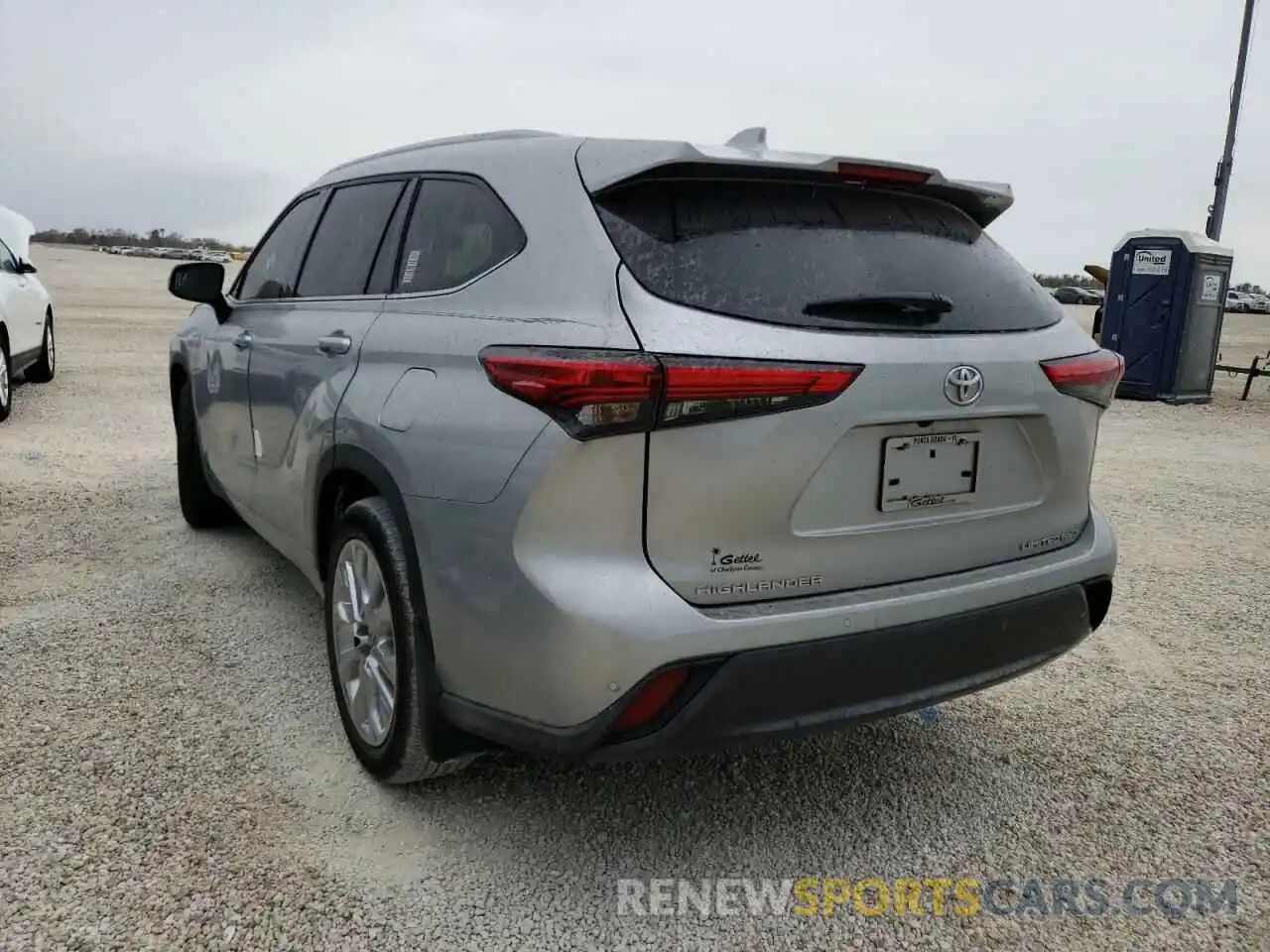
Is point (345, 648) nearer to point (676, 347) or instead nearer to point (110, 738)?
point (110, 738)

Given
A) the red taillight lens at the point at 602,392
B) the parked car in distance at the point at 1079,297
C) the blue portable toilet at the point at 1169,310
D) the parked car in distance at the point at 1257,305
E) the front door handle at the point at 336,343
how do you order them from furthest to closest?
the parked car in distance at the point at 1257,305, the parked car in distance at the point at 1079,297, the blue portable toilet at the point at 1169,310, the front door handle at the point at 336,343, the red taillight lens at the point at 602,392

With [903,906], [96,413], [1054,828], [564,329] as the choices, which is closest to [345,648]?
[564,329]

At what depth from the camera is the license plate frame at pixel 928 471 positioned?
7.83 feet

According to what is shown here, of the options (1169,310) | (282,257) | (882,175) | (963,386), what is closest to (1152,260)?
(1169,310)

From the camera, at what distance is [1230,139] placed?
17.4m

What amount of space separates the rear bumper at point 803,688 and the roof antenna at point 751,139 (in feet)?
3.96

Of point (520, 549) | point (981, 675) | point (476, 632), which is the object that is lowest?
point (981, 675)

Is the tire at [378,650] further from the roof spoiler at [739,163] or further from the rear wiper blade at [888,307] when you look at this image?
the rear wiper blade at [888,307]

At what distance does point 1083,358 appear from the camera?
2729 mm

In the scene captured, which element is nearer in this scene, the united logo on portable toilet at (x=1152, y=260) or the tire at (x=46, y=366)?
the tire at (x=46, y=366)

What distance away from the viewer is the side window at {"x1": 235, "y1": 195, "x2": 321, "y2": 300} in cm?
398

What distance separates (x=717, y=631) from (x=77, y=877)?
165 cm

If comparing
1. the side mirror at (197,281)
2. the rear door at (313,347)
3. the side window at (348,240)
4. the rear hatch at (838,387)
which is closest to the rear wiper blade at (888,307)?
the rear hatch at (838,387)

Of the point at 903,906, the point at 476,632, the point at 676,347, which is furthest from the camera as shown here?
the point at 903,906
